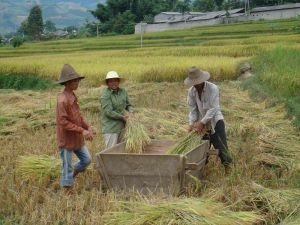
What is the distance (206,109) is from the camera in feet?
17.6

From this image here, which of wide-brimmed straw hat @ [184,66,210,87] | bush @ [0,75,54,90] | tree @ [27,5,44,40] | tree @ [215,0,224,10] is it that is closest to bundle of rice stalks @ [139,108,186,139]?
wide-brimmed straw hat @ [184,66,210,87]

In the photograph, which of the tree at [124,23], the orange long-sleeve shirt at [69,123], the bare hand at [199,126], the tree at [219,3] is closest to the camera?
the orange long-sleeve shirt at [69,123]

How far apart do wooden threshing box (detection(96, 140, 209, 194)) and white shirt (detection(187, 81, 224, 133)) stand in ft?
1.52

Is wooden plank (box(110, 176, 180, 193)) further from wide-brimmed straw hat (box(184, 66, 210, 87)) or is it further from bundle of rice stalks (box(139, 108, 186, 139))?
bundle of rice stalks (box(139, 108, 186, 139))

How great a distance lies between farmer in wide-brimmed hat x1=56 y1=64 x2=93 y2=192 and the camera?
4.73m

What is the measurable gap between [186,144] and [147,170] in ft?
2.06

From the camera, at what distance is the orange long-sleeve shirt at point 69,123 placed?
4.72 m

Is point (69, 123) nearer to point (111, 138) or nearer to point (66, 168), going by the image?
point (66, 168)

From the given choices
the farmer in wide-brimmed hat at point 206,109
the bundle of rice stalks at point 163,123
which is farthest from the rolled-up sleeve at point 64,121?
the bundle of rice stalks at point 163,123

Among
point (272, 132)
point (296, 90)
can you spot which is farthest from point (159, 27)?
point (272, 132)

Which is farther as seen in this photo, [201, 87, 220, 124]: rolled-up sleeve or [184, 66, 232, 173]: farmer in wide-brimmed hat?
[201, 87, 220, 124]: rolled-up sleeve

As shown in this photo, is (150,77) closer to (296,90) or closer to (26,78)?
(26,78)

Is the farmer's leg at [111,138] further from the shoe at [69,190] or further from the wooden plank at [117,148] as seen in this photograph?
the shoe at [69,190]

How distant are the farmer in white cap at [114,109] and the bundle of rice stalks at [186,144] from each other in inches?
Answer: 26.2
